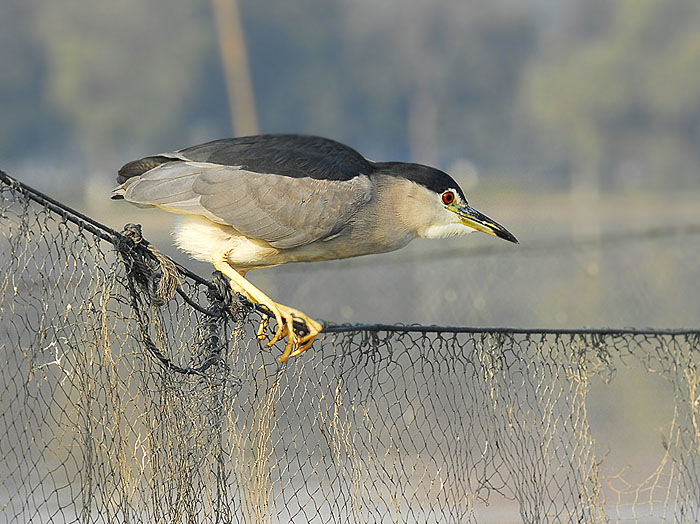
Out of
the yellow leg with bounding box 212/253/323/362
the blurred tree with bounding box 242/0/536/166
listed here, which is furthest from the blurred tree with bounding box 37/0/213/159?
the yellow leg with bounding box 212/253/323/362

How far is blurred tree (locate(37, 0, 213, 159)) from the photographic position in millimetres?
64188

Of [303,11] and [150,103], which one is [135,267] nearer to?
[150,103]

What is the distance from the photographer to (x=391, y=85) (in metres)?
77.7

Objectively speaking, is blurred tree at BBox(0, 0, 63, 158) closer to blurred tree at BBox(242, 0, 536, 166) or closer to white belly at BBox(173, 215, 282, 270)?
blurred tree at BBox(242, 0, 536, 166)

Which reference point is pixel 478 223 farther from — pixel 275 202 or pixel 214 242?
pixel 214 242

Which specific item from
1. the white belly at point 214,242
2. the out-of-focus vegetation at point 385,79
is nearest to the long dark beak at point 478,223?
the white belly at point 214,242

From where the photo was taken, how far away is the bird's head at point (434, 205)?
574cm

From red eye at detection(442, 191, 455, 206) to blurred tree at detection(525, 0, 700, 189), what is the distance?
4326cm

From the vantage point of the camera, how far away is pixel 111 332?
167 inches

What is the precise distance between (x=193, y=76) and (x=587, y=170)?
30.6m

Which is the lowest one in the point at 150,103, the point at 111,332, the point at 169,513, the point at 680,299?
the point at 169,513

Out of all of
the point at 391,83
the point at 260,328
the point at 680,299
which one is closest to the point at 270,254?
the point at 260,328

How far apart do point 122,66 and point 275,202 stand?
219 ft

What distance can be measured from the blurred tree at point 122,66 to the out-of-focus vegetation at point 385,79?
0.42 ft
